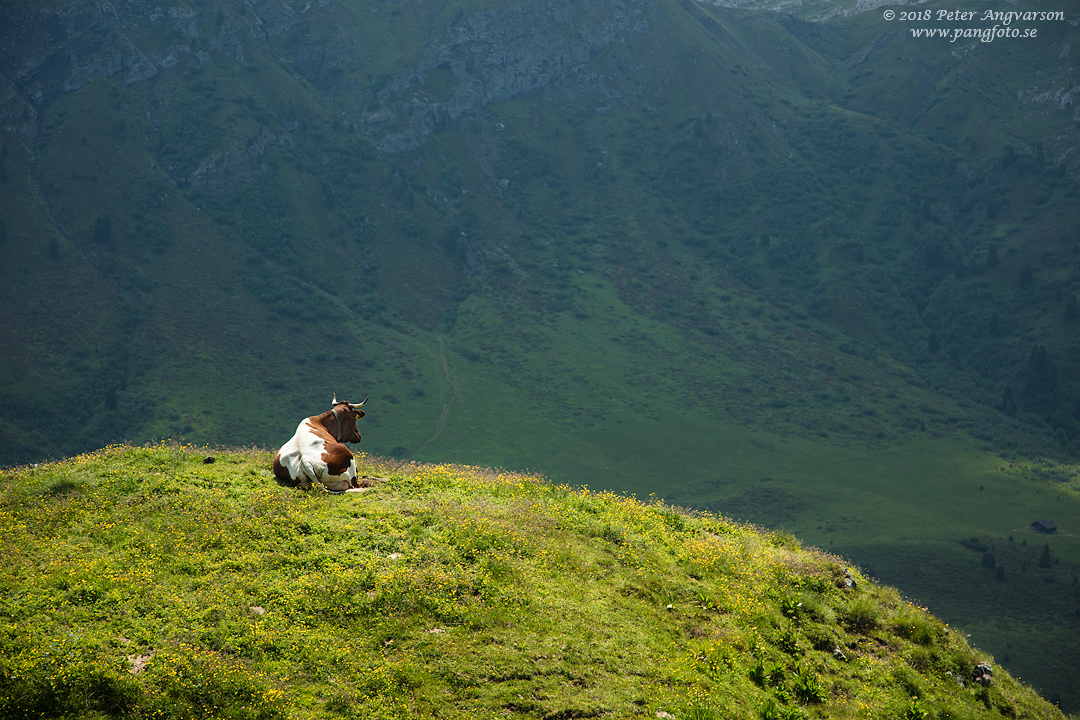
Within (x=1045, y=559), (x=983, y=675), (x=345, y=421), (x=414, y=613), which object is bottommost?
(x=1045, y=559)

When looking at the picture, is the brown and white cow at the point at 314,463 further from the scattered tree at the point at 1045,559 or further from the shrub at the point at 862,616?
the scattered tree at the point at 1045,559

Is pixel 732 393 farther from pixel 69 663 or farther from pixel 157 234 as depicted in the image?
pixel 69 663

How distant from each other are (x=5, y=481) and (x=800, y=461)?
120 metres

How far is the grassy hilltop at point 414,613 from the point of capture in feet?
33.3

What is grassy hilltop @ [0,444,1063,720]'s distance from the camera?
10164 millimetres

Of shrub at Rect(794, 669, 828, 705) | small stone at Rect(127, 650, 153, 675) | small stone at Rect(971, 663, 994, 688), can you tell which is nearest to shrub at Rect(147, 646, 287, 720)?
small stone at Rect(127, 650, 153, 675)

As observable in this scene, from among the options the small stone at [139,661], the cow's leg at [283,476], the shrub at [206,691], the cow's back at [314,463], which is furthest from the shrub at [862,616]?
the small stone at [139,661]

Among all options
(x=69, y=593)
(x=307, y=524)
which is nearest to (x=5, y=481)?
(x=69, y=593)

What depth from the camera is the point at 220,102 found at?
167250 mm

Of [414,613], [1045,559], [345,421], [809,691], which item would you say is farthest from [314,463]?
[1045,559]

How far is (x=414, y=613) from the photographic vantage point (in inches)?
473

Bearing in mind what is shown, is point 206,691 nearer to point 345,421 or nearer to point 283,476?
point 283,476

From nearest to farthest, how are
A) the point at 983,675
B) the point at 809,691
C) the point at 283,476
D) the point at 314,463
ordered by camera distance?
the point at 809,691, the point at 983,675, the point at 314,463, the point at 283,476

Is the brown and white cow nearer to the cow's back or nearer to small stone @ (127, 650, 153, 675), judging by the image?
the cow's back
